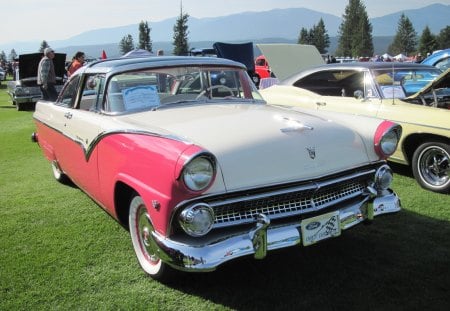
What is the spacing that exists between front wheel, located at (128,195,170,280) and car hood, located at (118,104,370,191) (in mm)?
531

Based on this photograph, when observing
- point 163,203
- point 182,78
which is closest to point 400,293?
point 163,203

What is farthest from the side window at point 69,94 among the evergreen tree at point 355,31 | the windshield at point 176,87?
the evergreen tree at point 355,31

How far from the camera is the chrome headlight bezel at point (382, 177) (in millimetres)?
3252

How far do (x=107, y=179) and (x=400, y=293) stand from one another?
6.88 ft

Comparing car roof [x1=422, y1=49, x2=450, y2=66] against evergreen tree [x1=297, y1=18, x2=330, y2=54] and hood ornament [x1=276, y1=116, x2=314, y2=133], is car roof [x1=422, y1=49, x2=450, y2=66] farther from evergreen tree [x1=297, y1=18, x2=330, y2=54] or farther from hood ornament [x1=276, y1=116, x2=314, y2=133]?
evergreen tree [x1=297, y1=18, x2=330, y2=54]

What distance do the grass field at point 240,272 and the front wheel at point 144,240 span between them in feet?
0.28

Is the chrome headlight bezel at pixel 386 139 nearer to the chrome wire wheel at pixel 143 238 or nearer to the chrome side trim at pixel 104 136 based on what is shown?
the chrome side trim at pixel 104 136

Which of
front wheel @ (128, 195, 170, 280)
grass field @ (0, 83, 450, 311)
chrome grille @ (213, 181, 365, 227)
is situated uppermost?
chrome grille @ (213, 181, 365, 227)

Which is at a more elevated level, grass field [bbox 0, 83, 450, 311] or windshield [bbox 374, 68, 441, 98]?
windshield [bbox 374, 68, 441, 98]

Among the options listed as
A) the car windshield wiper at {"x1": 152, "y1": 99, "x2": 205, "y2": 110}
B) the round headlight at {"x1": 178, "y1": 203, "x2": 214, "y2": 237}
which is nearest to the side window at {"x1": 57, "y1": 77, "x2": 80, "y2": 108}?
the car windshield wiper at {"x1": 152, "y1": 99, "x2": 205, "y2": 110}

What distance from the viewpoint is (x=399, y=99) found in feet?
18.0

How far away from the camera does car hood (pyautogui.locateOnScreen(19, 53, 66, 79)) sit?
553 inches

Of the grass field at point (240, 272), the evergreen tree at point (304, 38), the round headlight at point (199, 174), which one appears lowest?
the grass field at point (240, 272)

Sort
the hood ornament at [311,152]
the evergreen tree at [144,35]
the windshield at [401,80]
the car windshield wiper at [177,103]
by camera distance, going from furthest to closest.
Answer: the evergreen tree at [144,35] → the windshield at [401,80] → the car windshield wiper at [177,103] → the hood ornament at [311,152]
